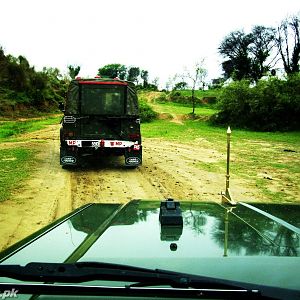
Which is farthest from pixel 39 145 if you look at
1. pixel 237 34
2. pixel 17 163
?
pixel 237 34

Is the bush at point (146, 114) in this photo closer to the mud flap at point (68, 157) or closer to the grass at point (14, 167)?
the grass at point (14, 167)

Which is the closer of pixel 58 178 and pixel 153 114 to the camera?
pixel 58 178

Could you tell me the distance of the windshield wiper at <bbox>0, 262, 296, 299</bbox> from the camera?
5.34ft

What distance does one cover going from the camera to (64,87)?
202 feet

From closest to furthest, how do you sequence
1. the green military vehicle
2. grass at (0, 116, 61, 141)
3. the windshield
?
the green military vehicle, the windshield, grass at (0, 116, 61, 141)

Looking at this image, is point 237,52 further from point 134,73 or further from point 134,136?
point 134,136

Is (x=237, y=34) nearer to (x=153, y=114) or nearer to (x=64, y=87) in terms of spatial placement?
(x=64, y=87)

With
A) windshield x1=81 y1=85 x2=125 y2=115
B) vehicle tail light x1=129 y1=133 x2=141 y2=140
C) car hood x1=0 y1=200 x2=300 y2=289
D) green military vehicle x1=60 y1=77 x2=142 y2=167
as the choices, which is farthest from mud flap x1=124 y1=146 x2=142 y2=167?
car hood x1=0 y1=200 x2=300 y2=289

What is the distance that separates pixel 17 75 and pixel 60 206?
4339 cm

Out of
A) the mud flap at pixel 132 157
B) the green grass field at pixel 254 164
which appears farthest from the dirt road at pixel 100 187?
the green grass field at pixel 254 164

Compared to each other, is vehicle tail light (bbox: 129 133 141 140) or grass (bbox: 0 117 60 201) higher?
vehicle tail light (bbox: 129 133 141 140)

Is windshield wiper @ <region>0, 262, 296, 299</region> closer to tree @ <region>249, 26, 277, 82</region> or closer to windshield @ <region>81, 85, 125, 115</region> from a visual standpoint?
windshield @ <region>81, 85, 125, 115</region>

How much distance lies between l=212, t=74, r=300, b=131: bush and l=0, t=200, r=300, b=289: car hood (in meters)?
27.9

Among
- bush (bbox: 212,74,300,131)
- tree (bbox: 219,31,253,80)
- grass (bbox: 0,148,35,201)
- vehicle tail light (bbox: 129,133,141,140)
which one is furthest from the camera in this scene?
tree (bbox: 219,31,253,80)
